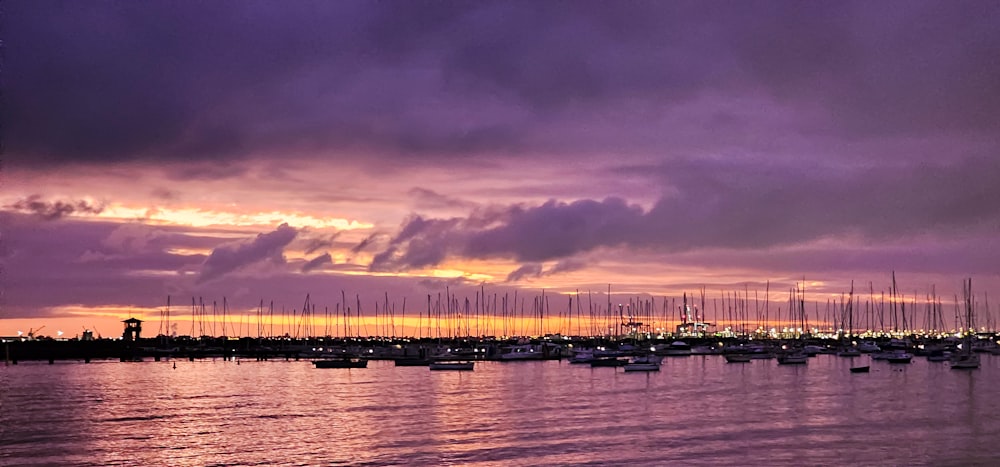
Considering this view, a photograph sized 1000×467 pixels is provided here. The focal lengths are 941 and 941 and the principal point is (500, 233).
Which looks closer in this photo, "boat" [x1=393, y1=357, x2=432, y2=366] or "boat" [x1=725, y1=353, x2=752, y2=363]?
"boat" [x1=725, y1=353, x2=752, y2=363]

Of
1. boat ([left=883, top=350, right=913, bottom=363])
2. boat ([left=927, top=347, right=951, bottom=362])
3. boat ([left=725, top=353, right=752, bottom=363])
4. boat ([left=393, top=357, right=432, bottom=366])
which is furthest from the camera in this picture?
boat ([left=393, top=357, right=432, bottom=366])

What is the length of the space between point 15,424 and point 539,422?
36.5m

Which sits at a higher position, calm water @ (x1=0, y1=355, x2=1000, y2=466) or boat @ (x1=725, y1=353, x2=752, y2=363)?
calm water @ (x1=0, y1=355, x2=1000, y2=466)

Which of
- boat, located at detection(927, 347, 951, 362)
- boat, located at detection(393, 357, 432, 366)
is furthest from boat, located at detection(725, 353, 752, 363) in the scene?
boat, located at detection(393, 357, 432, 366)

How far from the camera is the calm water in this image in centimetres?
4734

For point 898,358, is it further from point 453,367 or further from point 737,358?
point 453,367

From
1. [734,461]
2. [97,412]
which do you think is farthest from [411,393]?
[734,461]

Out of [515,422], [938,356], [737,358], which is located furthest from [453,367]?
[938,356]

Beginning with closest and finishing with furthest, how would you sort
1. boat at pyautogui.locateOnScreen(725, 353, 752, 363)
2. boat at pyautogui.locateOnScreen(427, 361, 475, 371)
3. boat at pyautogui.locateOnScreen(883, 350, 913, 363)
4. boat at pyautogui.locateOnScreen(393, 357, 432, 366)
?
boat at pyautogui.locateOnScreen(427, 361, 475, 371), boat at pyautogui.locateOnScreen(883, 350, 913, 363), boat at pyautogui.locateOnScreen(725, 353, 752, 363), boat at pyautogui.locateOnScreen(393, 357, 432, 366)

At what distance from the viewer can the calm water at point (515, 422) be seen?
47.3 metres

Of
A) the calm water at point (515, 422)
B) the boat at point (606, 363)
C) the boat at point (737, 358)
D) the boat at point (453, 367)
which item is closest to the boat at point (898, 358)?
the boat at point (737, 358)

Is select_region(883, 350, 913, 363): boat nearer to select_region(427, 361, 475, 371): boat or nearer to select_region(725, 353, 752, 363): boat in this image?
select_region(725, 353, 752, 363): boat

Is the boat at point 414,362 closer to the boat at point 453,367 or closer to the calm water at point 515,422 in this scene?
the boat at point 453,367

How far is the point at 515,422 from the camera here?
6181 cm
